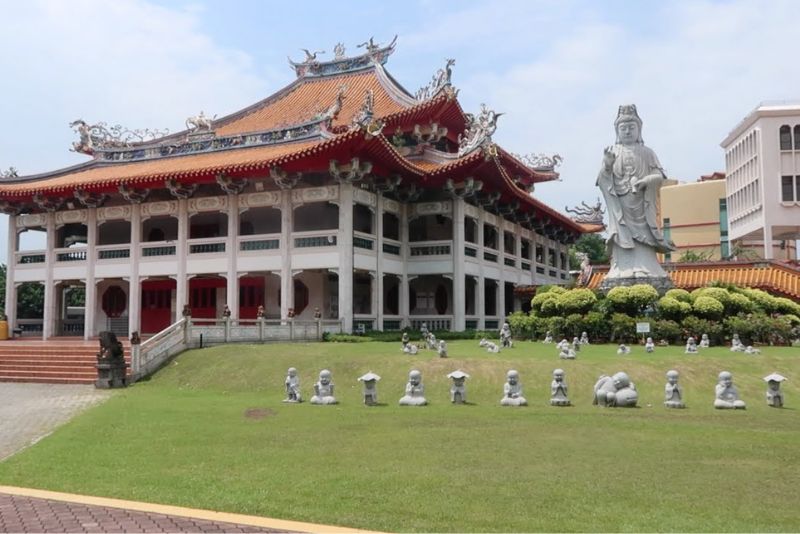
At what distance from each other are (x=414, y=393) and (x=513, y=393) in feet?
6.54

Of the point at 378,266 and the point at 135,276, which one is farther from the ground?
the point at 378,266

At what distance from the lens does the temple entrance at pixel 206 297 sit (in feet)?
112

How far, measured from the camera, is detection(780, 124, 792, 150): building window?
58.9 m

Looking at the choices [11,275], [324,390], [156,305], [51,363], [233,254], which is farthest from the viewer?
[11,275]

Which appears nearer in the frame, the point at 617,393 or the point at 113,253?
the point at 617,393

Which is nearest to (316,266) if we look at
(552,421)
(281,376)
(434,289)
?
(434,289)

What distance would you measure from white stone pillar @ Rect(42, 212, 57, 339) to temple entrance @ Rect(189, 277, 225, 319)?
690 centimetres

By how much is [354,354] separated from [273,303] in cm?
1376

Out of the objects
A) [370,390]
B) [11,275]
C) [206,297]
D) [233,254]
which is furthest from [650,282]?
[11,275]

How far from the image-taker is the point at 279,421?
1348 cm

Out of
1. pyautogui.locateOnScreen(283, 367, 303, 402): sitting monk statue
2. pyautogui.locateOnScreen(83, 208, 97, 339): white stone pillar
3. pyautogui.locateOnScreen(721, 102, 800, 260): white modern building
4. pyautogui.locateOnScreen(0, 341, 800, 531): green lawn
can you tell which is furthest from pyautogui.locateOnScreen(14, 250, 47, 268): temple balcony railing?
pyautogui.locateOnScreen(721, 102, 800, 260): white modern building

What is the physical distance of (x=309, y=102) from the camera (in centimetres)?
4031

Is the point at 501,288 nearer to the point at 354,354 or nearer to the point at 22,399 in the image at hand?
the point at 354,354

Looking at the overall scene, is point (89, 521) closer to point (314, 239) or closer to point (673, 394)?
point (673, 394)
